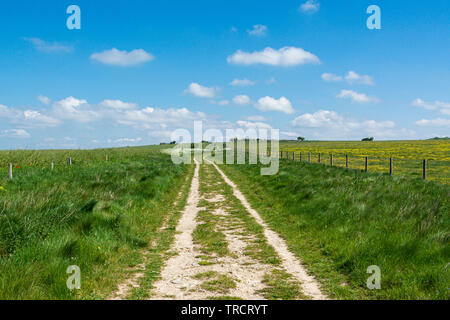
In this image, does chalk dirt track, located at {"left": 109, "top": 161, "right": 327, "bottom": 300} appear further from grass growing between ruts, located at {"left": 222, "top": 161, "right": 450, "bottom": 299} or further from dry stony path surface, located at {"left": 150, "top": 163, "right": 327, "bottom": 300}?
grass growing between ruts, located at {"left": 222, "top": 161, "right": 450, "bottom": 299}

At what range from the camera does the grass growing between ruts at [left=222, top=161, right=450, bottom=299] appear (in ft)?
16.0

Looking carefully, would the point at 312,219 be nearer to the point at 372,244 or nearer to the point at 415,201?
the point at 372,244

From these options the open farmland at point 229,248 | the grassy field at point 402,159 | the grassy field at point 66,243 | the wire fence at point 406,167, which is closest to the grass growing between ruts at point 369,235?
the open farmland at point 229,248

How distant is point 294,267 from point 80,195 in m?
8.18

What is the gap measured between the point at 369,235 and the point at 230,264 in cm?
339

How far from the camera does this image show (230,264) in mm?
6027

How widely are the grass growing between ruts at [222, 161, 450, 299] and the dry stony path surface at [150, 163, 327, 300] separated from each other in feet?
1.38

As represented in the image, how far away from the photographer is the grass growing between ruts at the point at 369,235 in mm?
4887

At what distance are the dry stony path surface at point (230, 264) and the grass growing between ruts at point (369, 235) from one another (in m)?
0.42

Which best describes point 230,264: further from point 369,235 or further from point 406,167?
point 406,167

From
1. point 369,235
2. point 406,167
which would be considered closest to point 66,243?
point 369,235

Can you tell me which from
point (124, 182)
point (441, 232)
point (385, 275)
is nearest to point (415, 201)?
point (441, 232)

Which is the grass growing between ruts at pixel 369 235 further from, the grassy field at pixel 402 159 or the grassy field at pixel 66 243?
the grassy field at pixel 402 159

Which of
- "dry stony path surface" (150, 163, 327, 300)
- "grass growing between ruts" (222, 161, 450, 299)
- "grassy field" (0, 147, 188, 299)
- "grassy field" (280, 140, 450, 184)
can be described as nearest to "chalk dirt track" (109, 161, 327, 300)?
"dry stony path surface" (150, 163, 327, 300)
